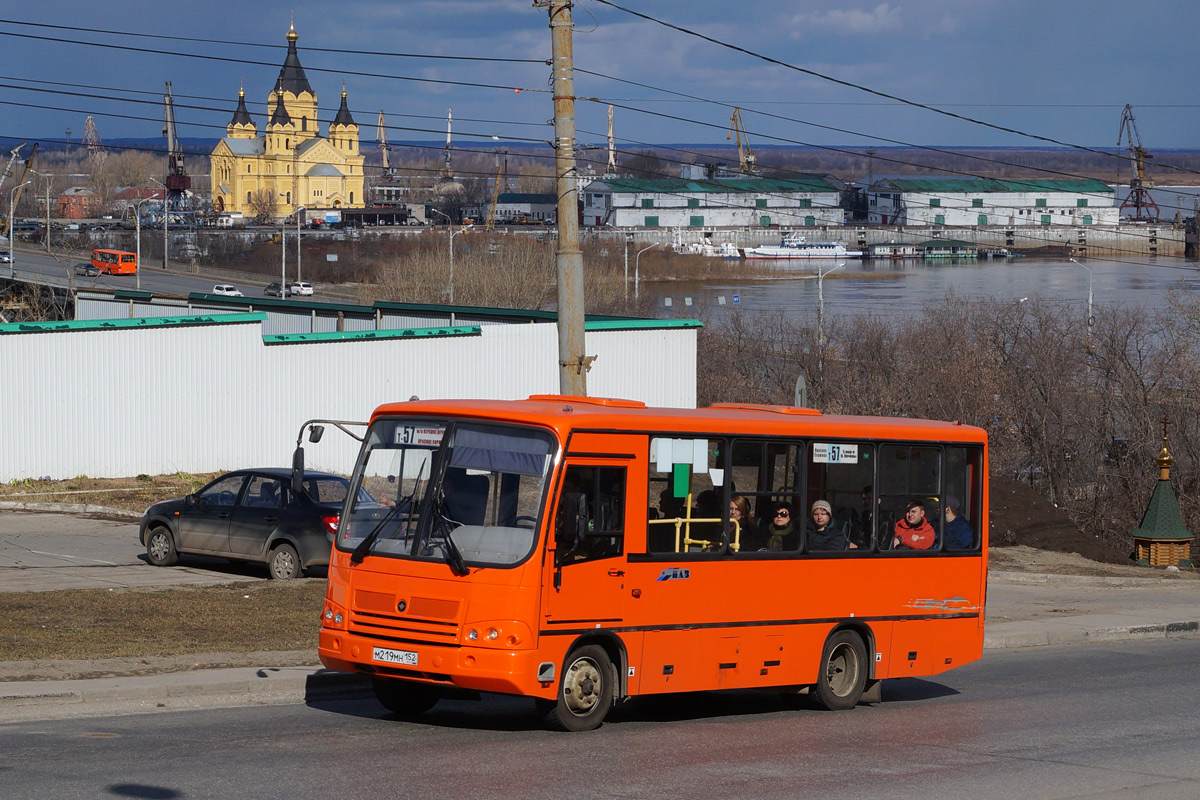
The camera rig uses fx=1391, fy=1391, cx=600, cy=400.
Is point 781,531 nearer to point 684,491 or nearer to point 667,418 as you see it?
point 684,491

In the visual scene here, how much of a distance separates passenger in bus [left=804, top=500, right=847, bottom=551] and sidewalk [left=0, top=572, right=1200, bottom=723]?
4.26m

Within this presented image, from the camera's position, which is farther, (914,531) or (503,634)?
(914,531)

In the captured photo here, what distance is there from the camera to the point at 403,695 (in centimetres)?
1130

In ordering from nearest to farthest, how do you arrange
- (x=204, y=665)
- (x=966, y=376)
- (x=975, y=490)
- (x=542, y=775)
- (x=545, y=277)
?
(x=542, y=775), (x=204, y=665), (x=975, y=490), (x=966, y=376), (x=545, y=277)

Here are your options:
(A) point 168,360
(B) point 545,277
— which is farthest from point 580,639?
(B) point 545,277

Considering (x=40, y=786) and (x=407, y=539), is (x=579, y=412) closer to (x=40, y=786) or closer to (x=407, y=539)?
(x=407, y=539)

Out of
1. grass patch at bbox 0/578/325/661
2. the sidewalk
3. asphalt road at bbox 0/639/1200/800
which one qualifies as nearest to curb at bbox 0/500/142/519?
grass patch at bbox 0/578/325/661

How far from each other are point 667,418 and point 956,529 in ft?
13.5

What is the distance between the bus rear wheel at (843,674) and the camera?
41.9 ft

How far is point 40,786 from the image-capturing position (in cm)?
806

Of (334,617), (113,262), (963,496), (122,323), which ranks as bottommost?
(334,617)

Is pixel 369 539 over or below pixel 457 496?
below

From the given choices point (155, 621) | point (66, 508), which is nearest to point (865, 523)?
point (155, 621)

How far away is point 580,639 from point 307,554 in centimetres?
916
